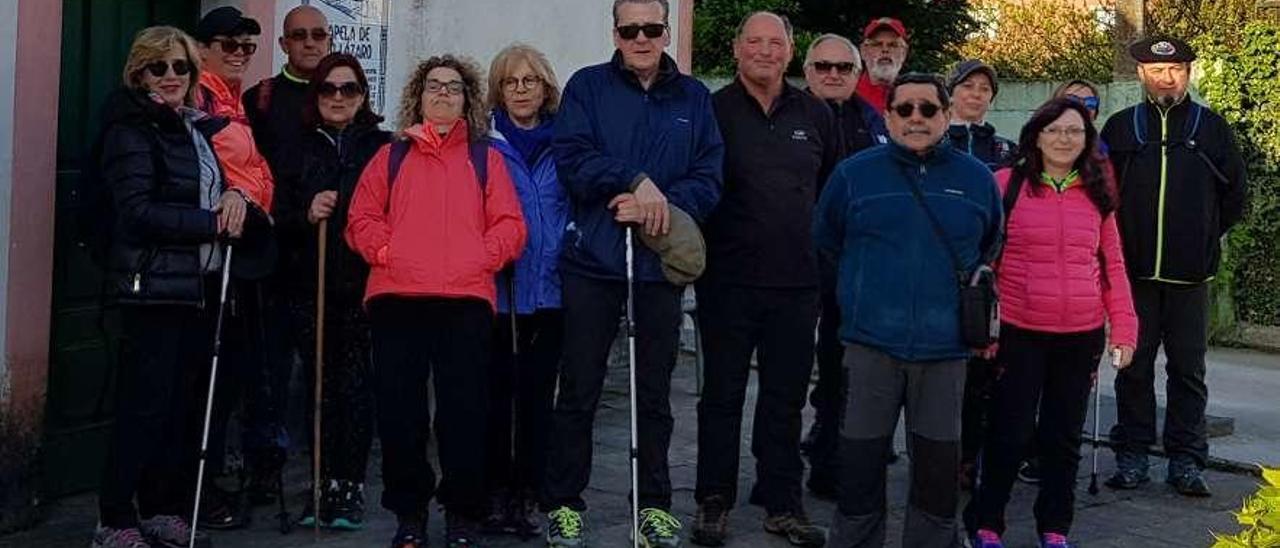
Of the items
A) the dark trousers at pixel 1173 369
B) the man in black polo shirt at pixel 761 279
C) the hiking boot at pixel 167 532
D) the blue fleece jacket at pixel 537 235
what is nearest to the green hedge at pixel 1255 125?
the dark trousers at pixel 1173 369

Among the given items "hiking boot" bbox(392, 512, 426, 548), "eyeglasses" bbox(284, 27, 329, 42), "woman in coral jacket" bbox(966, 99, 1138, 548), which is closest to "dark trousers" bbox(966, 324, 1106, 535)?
"woman in coral jacket" bbox(966, 99, 1138, 548)

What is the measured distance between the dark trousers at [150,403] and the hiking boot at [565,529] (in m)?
1.39

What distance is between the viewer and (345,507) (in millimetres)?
6895

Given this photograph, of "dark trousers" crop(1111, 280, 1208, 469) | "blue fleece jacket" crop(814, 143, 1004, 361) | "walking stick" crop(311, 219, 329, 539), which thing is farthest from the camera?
"dark trousers" crop(1111, 280, 1208, 469)

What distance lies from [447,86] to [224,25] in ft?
3.71

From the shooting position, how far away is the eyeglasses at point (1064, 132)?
670 cm

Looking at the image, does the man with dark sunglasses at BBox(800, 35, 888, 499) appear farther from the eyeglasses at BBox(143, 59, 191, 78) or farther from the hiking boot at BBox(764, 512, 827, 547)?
the eyeglasses at BBox(143, 59, 191, 78)

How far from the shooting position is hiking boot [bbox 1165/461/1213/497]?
26.8ft

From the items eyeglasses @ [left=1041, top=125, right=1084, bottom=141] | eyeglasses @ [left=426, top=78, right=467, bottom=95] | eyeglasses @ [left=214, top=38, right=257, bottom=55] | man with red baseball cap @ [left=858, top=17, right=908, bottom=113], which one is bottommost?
eyeglasses @ [left=1041, top=125, right=1084, bottom=141]

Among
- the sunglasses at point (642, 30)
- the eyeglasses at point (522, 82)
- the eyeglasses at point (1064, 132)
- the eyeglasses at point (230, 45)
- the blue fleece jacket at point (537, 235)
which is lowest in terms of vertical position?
the blue fleece jacket at point (537, 235)

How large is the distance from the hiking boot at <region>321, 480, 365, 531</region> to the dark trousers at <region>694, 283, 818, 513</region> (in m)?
1.34

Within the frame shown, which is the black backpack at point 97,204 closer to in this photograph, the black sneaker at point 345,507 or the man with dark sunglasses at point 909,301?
the black sneaker at point 345,507

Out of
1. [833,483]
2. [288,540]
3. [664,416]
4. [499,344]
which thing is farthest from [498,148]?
[833,483]

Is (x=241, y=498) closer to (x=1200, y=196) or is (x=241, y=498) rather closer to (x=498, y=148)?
(x=498, y=148)
